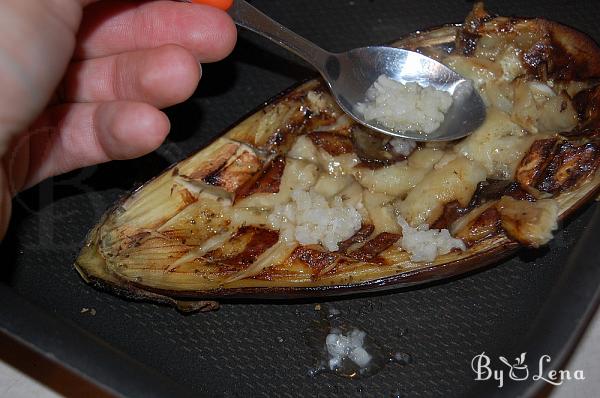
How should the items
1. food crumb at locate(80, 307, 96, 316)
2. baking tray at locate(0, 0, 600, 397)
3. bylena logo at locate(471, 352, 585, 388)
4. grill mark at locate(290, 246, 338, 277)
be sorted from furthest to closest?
food crumb at locate(80, 307, 96, 316) → grill mark at locate(290, 246, 338, 277) → baking tray at locate(0, 0, 600, 397) → bylena logo at locate(471, 352, 585, 388)

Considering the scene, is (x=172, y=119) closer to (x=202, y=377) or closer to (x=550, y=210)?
(x=202, y=377)

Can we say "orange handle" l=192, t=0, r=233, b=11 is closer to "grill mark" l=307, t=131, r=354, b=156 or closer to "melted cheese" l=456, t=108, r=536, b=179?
"grill mark" l=307, t=131, r=354, b=156

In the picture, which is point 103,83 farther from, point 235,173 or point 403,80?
point 403,80

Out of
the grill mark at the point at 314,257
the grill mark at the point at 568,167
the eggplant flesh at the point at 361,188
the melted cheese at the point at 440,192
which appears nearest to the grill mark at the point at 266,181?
the eggplant flesh at the point at 361,188

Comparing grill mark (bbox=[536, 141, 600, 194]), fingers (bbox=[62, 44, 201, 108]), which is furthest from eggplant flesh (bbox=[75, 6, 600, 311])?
fingers (bbox=[62, 44, 201, 108])

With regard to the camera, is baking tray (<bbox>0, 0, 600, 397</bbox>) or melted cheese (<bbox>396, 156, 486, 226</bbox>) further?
melted cheese (<bbox>396, 156, 486, 226</bbox>)

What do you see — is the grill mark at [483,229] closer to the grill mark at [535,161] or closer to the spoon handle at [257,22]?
the grill mark at [535,161]

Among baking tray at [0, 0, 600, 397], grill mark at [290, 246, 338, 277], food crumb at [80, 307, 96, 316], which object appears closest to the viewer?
baking tray at [0, 0, 600, 397]
